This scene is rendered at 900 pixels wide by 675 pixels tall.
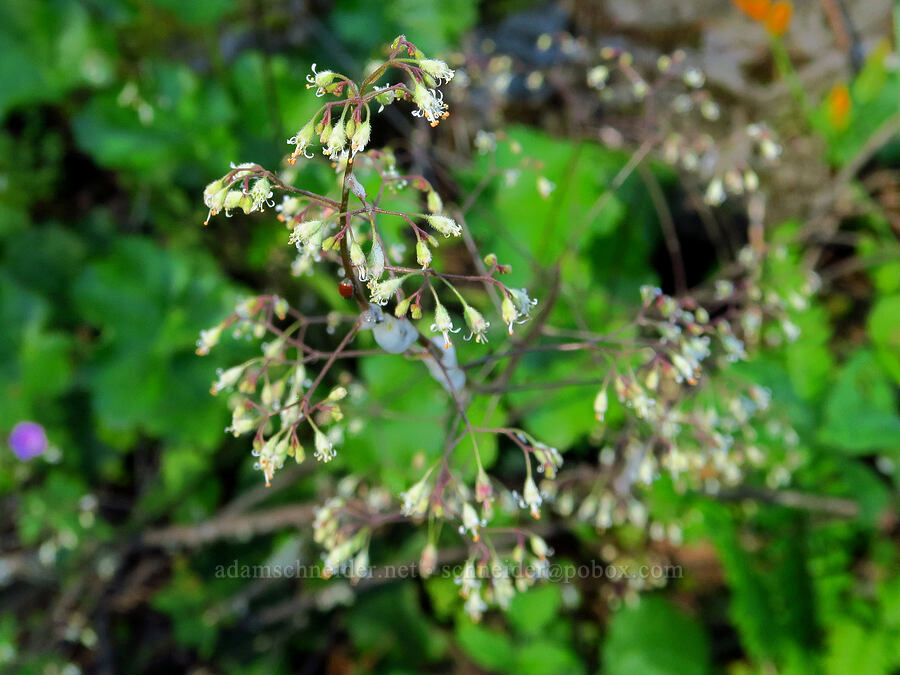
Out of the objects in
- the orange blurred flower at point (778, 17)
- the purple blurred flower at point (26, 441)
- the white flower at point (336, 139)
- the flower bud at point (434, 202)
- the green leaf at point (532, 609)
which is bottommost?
the green leaf at point (532, 609)

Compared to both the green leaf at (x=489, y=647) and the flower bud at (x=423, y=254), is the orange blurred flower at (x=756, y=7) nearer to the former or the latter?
the flower bud at (x=423, y=254)

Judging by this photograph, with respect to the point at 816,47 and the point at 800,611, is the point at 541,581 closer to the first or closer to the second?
the point at 800,611

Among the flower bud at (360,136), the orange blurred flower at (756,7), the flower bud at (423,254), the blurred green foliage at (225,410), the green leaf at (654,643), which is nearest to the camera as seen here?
the flower bud at (360,136)

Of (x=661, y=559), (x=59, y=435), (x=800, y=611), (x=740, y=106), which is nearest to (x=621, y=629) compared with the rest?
(x=661, y=559)

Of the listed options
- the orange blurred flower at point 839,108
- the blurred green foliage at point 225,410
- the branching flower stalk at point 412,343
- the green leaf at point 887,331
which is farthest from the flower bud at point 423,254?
the orange blurred flower at point 839,108

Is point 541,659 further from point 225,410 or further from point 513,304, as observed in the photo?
point 513,304

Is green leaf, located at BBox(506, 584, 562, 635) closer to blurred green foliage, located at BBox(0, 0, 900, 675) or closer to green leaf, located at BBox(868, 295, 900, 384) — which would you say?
blurred green foliage, located at BBox(0, 0, 900, 675)
